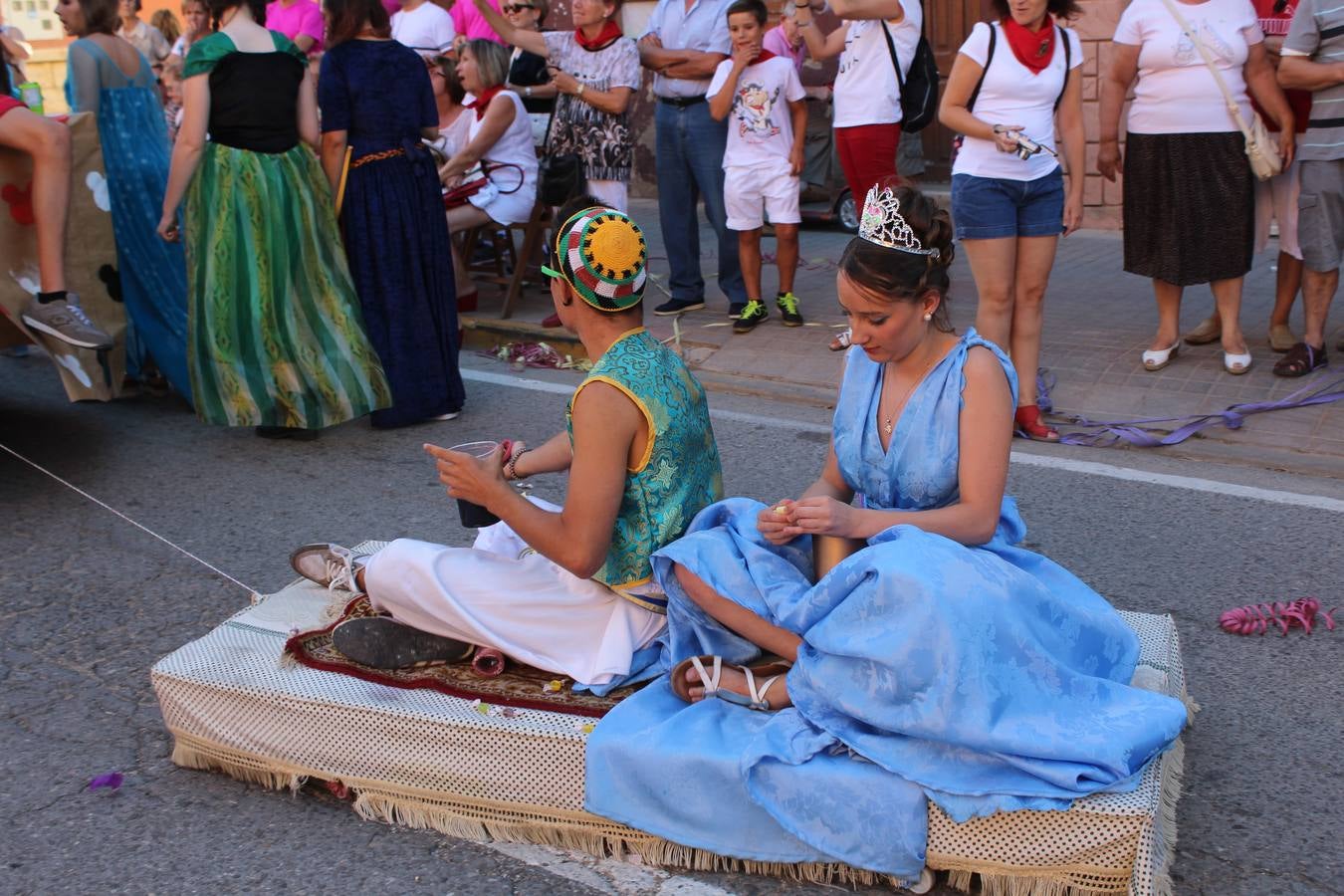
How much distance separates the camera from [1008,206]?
5789mm

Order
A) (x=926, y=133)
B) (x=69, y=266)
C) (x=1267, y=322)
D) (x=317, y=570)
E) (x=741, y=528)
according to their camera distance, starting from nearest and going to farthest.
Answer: (x=741, y=528) < (x=317, y=570) < (x=69, y=266) < (x=1267, y=322) < (x=926, y=133)

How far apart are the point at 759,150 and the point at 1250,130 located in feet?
8.40

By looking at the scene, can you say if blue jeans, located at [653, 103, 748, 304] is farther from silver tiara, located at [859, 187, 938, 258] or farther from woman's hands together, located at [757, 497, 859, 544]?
woman's hands together, located at [757, 497, 859, 544]

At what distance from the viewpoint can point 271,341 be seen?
6.07m

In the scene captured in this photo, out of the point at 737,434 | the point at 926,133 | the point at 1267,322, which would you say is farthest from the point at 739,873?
the point at 926,133

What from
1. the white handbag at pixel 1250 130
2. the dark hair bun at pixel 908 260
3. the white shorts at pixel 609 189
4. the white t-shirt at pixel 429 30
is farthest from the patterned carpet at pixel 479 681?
the white t-shirt at pixel 429 30

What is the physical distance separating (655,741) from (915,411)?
3.15ft

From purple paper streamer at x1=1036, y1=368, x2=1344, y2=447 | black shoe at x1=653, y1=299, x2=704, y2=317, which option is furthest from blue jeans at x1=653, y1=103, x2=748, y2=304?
→ purple paper streamer at x1=1036, y1=368, x2=1344, y2=447

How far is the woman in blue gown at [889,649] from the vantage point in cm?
268

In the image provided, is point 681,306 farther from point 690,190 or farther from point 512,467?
point 512,467

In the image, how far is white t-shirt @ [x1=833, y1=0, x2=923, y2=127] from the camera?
6895mm

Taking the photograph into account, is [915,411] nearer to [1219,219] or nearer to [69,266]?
[1219,219]

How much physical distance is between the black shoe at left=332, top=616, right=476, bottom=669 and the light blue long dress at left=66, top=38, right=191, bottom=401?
3584mm

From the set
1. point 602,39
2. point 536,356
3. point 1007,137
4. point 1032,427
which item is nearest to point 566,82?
point 602,39
